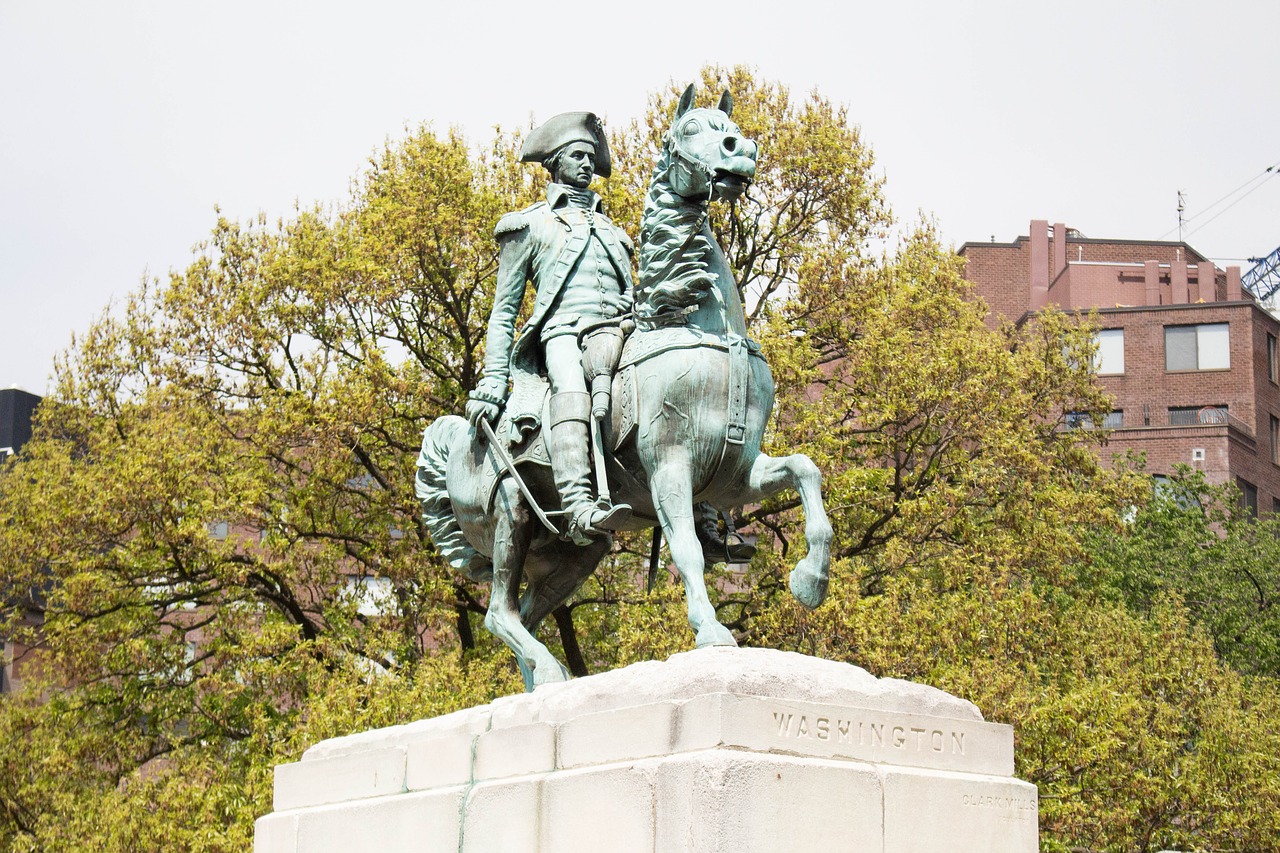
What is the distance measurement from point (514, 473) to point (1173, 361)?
5208 cm

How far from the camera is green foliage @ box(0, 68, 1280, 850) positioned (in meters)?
21.6

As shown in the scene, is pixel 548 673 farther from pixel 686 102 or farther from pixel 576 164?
pixel 686 102

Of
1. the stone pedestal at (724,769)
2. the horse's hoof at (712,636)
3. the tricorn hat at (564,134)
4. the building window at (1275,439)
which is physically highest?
the building window at (1275,439)

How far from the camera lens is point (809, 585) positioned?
8523 millimetres

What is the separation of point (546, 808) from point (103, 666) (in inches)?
736

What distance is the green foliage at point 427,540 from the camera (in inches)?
850

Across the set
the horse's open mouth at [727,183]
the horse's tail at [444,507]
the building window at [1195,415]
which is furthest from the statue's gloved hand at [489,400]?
the building window at [1195,415]

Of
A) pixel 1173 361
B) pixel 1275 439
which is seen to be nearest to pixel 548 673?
pixel 1173 361

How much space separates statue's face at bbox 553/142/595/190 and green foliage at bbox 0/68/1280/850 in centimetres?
1118

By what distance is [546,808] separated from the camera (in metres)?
8.12

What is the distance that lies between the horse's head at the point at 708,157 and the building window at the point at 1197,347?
5198 centimetres

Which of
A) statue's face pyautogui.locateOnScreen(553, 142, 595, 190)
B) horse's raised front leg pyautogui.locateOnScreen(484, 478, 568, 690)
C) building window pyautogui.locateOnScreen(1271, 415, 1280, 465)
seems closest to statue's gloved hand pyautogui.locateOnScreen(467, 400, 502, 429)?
horse's raised front leg pyautogui.locateOnScreen(484, 478, 568, 690)

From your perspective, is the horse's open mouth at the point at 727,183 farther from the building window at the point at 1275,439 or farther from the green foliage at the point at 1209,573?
the building window at the point at 1275,439

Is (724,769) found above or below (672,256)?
below
